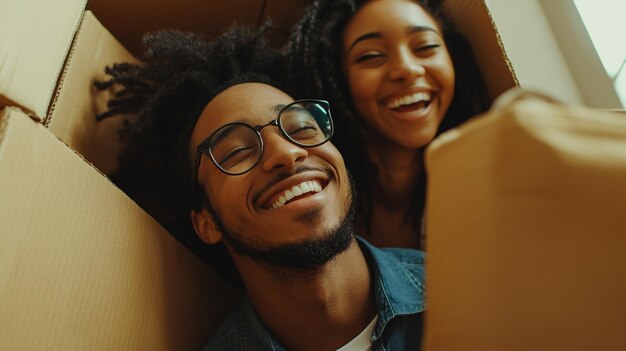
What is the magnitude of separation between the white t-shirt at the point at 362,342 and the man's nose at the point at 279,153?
0.32 meters

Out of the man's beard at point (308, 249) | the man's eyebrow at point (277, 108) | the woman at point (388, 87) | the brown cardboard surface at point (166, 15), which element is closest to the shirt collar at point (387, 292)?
the man's beard at point (308, 249)

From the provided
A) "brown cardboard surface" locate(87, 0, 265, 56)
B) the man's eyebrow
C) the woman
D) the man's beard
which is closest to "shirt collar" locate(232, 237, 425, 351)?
the man's beard

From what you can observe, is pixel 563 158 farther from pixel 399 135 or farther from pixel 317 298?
pixel 399 135

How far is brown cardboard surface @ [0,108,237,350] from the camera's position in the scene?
0.64 metres

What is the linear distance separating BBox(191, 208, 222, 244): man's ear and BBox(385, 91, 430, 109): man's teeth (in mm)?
448

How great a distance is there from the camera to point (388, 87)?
3.52 feet

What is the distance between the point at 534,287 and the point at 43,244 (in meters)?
0.62

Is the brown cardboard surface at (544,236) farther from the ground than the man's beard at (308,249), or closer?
farther from the ground

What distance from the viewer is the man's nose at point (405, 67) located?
1039mm

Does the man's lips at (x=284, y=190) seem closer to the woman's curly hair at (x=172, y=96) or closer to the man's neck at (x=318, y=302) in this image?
the man's neck at (x=318, y=302)

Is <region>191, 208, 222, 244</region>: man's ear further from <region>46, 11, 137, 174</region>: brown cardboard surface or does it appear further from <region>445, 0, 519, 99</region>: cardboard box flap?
<region>445, 0, 519, 99</region>: cardboard box flap

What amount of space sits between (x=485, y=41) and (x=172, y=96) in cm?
70

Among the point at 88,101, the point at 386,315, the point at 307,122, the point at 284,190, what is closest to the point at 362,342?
the point at 386,315

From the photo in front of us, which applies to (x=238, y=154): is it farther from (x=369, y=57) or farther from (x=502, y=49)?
(x=502, y=49)
